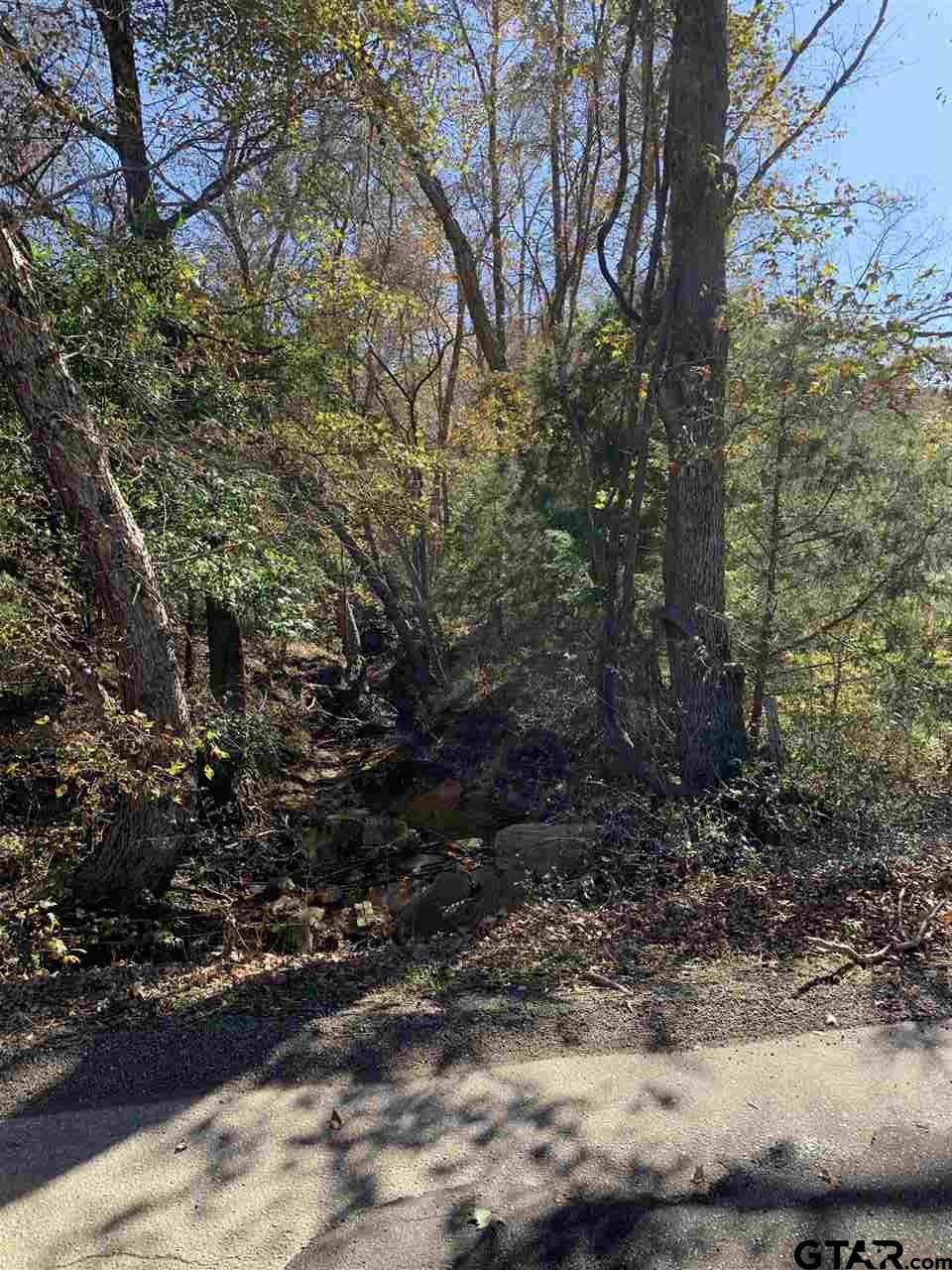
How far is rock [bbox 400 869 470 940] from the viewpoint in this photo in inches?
287

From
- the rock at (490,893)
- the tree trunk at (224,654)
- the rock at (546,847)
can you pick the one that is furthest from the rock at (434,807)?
the rock at (490,893)

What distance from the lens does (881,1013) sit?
412cm

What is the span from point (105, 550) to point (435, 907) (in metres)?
4.19

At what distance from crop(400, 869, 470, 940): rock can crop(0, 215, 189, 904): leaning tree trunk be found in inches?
89.5

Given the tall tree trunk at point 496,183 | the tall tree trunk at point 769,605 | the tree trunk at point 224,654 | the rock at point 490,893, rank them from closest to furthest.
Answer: the rock at point 490,893
the tall tree trunk at point 769,605
the tree trunk at point 224,654
the tall tree trunk at point 496,183

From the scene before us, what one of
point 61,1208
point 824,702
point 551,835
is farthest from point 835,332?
point 61,1208

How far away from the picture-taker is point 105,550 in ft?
23.1

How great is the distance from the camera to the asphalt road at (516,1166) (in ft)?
9.05

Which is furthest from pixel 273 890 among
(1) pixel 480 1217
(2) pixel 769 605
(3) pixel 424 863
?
(1) pixel 480 1217

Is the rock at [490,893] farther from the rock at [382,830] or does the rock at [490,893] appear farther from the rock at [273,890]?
the rock at [382,830]

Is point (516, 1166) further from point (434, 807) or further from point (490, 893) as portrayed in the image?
point (434, 807)

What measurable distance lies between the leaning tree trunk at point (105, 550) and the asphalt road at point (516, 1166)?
150 inches

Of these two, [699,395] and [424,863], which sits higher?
[699,395]

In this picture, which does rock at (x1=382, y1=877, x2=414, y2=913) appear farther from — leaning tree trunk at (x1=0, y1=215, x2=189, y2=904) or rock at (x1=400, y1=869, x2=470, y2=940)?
leaning tree trunk at (x1=0, y1=215, x2=189, y2=904)
